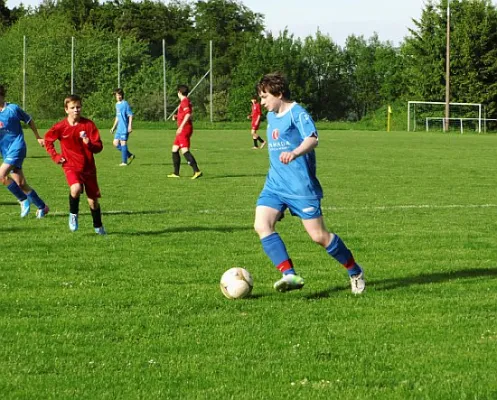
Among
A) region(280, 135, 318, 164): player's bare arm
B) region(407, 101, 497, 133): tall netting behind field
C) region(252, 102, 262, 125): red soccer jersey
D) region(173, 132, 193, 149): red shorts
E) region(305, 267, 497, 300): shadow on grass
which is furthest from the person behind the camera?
region(407, 101, 497, 133): tall netting behind field

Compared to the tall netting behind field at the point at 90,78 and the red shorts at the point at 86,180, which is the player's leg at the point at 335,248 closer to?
the red shorts at the point at 86,180

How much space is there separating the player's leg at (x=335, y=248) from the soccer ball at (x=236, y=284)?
24.2 inches

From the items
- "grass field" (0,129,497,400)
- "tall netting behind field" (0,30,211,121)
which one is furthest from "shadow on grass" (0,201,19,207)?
"tall netting behind field" (0,30,211,121)

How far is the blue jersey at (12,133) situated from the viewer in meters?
13.4

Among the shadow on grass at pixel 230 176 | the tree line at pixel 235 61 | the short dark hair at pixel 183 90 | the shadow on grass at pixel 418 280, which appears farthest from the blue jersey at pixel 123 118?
the tree line at pixel 235 61

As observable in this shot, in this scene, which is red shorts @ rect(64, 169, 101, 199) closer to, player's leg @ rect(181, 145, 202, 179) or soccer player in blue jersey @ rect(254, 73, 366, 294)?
soccer player in blue jersey @ rect(254, 73, 366, 294)

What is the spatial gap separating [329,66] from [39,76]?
85.6ft

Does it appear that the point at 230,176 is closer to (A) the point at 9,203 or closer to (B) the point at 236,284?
(A) the point at 9,203

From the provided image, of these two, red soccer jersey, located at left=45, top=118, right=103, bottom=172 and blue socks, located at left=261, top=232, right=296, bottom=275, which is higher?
red soccer jersey, located at left=45, top=118, right=103, bottom=172

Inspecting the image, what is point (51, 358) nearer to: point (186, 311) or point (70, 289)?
point (186, 311)

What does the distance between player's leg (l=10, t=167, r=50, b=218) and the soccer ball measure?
6274 millimetres

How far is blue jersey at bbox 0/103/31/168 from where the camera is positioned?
13.4 meters

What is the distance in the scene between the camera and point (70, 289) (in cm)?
809

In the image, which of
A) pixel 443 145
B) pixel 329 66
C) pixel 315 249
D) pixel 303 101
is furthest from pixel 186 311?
pixel 329 66
